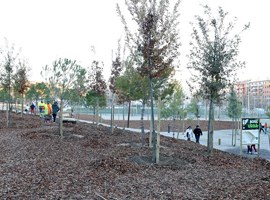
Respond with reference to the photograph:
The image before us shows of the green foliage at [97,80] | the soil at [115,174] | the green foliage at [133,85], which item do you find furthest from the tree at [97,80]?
the soil at [115,174]

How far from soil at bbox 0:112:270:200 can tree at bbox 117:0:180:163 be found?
1.41m

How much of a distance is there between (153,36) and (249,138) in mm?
7224

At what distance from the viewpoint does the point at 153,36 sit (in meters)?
10.4

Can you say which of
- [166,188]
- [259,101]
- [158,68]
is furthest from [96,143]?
[259,101]

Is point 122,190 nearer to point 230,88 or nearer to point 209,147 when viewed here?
point 209,147

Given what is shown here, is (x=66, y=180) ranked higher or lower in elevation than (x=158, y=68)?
lower

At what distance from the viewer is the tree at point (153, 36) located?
1026 cm

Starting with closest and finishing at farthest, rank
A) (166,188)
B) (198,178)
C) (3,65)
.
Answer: (166,188)
(198,178)
(3,65)

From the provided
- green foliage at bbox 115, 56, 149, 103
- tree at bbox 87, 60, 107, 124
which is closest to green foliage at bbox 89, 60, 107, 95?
tree at bbox 87, 60, 107, 124

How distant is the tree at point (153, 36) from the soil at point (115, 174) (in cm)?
141

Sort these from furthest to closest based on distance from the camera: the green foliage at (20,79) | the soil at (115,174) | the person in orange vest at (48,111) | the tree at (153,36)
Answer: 1. the green foliage at (20,79)
2. the person in orange vest at (48,111)
3. the tree at (153,36)
4. the soil at (115,174)

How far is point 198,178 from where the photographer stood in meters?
8.27

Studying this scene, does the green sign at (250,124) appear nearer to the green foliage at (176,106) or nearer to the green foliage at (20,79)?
the green foliage at (20,79)

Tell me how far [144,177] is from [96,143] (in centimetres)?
536
